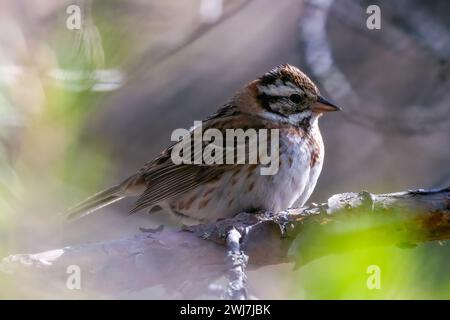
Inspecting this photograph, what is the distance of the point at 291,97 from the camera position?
3.54 metres

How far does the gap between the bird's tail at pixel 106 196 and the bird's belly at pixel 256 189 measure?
12.9 inches

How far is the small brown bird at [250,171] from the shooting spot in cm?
325

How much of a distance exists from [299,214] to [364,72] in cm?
271

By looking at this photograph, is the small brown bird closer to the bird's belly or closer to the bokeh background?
the bird's belly

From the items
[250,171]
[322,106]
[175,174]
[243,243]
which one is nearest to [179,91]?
[175,174]

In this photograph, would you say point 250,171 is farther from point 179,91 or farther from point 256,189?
point 179,91

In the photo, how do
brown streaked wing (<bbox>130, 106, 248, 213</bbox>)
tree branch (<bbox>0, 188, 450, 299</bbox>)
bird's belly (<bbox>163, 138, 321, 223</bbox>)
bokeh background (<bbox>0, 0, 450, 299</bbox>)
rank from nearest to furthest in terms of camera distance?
tree branch (<bbox>0, 188, 450, 299</bbox>)
bokeh background (<bbox>0, 0, 450, 299</bbox>)
bird's belly (<bbox>163, 138, 321, 223</bbox>)
brown streaked wing (<bbox>130, 106, 248, 213</bbox>)

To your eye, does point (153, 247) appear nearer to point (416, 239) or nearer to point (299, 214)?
point (299, 214)

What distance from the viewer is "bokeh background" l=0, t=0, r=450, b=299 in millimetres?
2562

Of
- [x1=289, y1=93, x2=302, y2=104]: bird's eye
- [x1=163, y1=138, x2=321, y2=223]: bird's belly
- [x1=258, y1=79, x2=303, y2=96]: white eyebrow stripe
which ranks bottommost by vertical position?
[x1=163, y1=138, x2=321, y2=223]: bird's belly

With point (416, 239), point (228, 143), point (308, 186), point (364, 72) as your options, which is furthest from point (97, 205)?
point (364, 72)

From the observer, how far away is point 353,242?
2.33 m

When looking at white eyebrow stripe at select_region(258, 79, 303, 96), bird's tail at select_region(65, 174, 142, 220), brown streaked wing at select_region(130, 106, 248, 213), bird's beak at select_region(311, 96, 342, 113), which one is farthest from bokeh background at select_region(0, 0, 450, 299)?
bird's beak at select_region(311, 96, 342, 113)

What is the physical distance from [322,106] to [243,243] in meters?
1.08
